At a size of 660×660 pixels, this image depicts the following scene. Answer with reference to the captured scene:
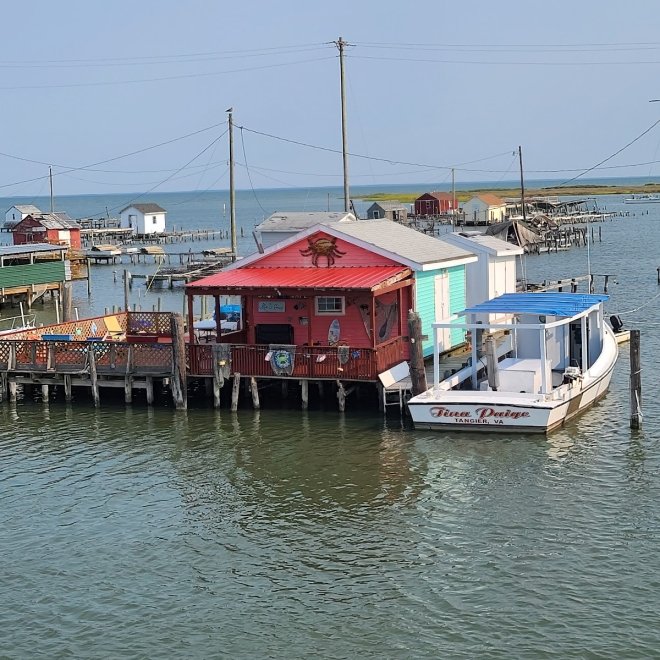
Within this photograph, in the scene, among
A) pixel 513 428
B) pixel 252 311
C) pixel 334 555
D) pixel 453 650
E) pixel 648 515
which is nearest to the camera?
pixel 453 650

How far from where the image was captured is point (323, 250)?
3344 centimetres

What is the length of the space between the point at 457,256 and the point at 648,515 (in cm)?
1544

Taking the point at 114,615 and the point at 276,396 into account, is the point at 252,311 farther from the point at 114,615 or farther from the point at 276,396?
the point at 114,615

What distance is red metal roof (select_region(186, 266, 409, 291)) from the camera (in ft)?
101

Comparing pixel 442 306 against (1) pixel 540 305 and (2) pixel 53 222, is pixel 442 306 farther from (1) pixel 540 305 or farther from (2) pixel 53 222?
(2) pixel 53 222

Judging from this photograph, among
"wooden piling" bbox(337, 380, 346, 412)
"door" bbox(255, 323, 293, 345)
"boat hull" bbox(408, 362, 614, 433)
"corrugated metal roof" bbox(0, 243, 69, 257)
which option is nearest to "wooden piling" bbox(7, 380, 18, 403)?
"door" bbox(255, 323, 293, 345)

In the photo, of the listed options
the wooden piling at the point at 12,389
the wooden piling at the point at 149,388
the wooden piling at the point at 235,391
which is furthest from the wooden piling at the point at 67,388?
the wooden piling at the point at 235,391

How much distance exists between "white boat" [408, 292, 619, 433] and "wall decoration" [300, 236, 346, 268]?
14.0ft

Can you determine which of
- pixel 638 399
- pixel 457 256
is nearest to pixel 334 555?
pixel 638 399

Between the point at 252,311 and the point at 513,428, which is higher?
the point at 252,311

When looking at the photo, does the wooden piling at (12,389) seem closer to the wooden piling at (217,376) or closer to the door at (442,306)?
the wooden piling at (217,376)

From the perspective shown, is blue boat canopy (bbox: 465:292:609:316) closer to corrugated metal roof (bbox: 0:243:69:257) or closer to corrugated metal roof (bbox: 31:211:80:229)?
corrugated metal roof (bbox: 0:243:69:257)

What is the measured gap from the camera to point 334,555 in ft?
65.3

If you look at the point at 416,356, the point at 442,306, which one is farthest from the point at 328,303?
the point at 416,356
